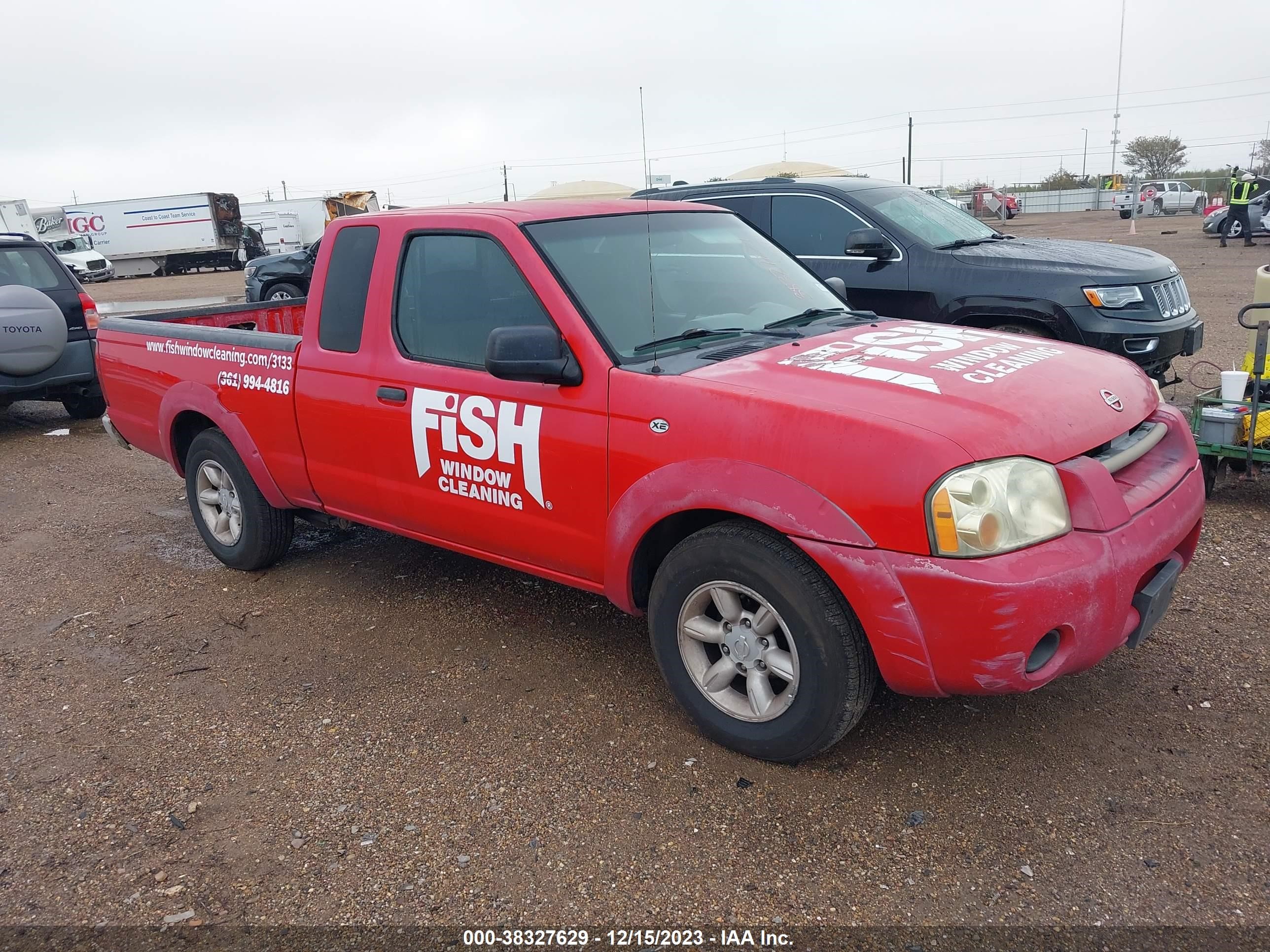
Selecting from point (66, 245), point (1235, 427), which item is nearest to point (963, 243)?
point (1235, 427)

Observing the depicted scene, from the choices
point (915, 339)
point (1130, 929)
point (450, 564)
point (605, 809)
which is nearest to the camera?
point (1130, 929)

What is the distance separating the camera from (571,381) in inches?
132

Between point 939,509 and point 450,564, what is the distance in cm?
319

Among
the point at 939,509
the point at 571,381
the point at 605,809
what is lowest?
the point at 605,809

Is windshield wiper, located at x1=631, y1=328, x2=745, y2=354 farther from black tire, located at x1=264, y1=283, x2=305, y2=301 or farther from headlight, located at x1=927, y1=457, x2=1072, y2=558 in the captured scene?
black tire, located at x1=264, y1=283, x2=305, y2=301

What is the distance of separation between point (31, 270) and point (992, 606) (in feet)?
30.7

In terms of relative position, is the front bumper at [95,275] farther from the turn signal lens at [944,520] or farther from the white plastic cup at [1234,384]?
the turn signal lens at [944,520]

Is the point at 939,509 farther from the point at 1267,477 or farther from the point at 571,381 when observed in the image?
the point at 1267,477

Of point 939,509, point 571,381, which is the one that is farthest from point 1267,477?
point 571,381

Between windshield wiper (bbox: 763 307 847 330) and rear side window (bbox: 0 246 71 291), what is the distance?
7.76 meters

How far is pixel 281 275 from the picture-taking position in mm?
16000

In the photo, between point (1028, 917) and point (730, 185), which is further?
point (730, 185)

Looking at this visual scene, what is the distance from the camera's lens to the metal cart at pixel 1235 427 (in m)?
4.89

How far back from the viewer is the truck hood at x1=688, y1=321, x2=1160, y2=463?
2812 mm
